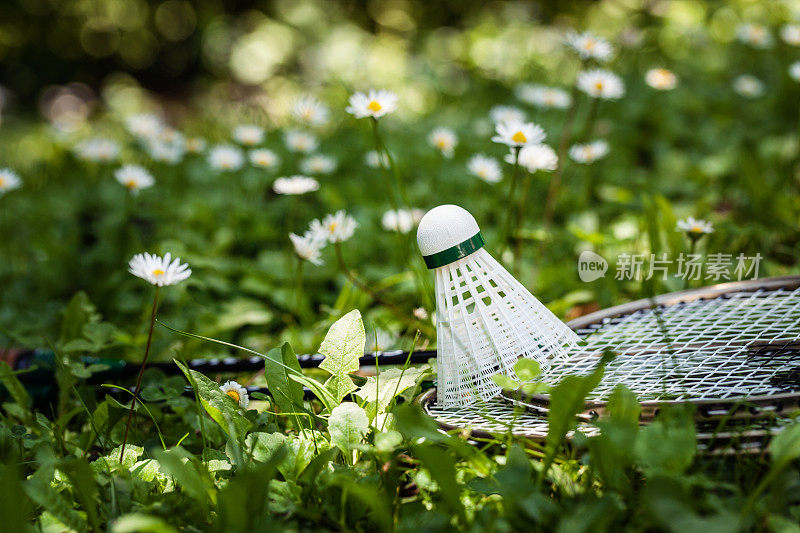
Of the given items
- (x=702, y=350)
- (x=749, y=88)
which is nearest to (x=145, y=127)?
(x=702, y=350)

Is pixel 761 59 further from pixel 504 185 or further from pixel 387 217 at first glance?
pixel 387 217

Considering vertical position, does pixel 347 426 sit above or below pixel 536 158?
below

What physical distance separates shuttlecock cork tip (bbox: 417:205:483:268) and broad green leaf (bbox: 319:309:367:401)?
0.22m

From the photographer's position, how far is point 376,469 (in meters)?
1.06

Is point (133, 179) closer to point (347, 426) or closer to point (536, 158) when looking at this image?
point (536, 158)

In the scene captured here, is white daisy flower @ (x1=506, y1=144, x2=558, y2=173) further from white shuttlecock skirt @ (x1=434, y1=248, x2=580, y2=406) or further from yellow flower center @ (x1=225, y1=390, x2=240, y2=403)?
yellow flower center @ (x1=225, y1=390, x2=240, y2=403)

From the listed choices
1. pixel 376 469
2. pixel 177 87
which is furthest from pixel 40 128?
pixel 376 469

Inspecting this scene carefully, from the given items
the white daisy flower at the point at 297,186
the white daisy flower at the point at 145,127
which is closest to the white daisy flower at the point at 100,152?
the white daisy flower at the point at 145,127

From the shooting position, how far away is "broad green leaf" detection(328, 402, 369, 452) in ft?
3.50

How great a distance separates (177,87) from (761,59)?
226 inches

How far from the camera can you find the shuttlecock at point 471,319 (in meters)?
1.07

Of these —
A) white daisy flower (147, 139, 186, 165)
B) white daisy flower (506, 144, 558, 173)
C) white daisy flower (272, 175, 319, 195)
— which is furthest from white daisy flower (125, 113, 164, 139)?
white daisy flower (506, 144, 558, 173)

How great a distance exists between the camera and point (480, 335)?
1.11 metres

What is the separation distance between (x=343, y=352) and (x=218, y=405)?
236mm
